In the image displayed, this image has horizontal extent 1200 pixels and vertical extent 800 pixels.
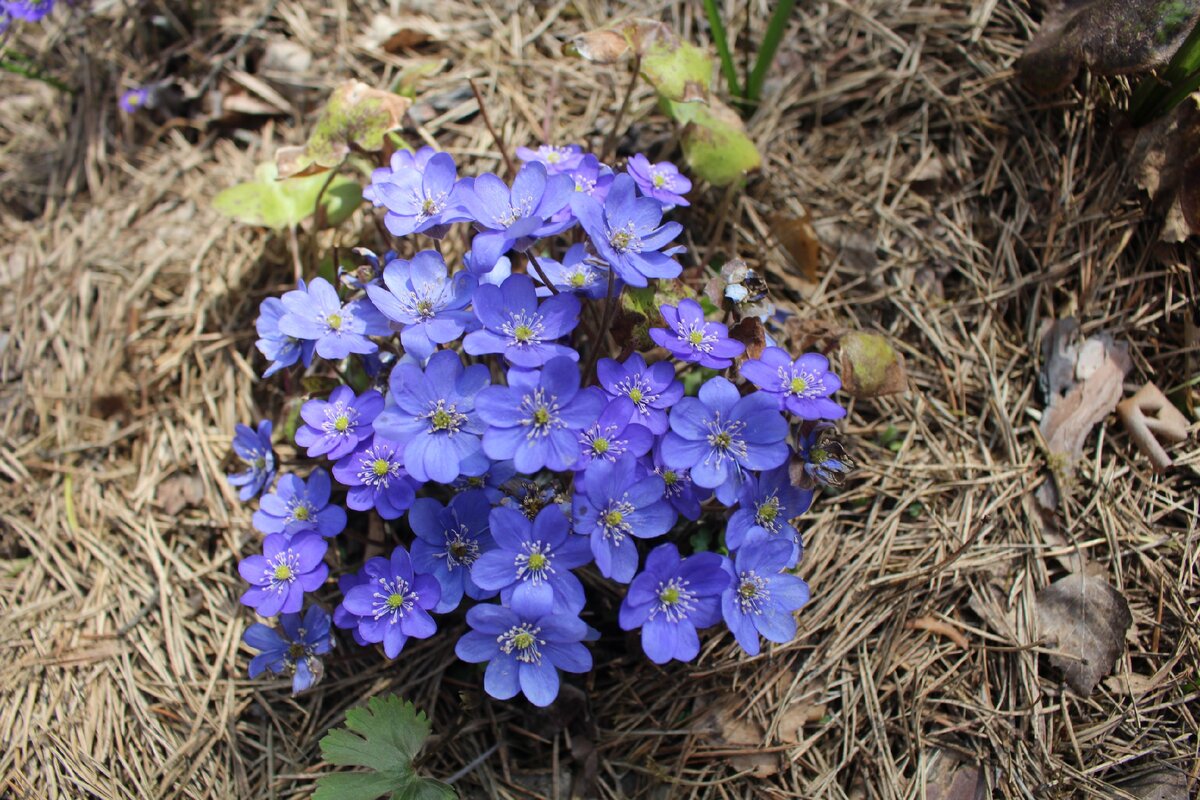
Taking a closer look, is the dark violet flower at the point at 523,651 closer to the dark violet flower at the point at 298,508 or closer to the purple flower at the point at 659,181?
the dark violet flower at the point at 298,508

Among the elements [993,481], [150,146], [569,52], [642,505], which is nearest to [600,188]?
[569,52]

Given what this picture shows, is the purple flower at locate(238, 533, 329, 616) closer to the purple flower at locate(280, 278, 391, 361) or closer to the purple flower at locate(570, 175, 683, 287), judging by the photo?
the purple flower at locate(280, 278, 391, 361)

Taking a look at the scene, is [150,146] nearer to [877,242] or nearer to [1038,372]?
[877,242]

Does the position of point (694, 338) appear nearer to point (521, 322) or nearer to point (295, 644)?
point (521, 322)

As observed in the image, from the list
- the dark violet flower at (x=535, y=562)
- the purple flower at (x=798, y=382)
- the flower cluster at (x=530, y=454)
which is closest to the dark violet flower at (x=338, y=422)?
the flower cluster at (x=530, y=454)

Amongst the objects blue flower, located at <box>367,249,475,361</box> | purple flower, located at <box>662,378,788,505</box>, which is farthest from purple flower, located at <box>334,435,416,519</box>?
purple flower, located at <box>662,378,788,505</box>
